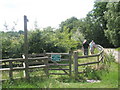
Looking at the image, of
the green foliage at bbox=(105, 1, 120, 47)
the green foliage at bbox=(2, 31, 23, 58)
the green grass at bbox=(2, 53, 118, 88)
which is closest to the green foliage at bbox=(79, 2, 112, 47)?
the green foliage at bbox=(105, 1, 120, 47)

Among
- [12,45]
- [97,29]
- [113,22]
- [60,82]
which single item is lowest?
[60,82]

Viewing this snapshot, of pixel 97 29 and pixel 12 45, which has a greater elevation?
pixel 97 29

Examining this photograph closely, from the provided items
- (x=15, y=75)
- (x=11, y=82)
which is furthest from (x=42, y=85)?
(x=15, y=75)

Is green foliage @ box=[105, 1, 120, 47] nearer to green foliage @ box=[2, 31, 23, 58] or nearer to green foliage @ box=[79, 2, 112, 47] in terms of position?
green foliage @ box=[79, 2, 112, 47]

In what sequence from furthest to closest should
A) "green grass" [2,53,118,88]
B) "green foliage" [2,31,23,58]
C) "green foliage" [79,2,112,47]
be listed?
"green foliage" [79,2,112,47], "green foliage" [2,31,23,58], "green grass" [2,53,118,88]

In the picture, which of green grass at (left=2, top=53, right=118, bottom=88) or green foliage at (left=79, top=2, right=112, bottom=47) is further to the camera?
green foliage at (left=79, top=2, right=112, bottom=47)

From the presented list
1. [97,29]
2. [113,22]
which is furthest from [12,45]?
[97,29]

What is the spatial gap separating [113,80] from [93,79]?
37.3 inches

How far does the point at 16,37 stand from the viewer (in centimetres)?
1027

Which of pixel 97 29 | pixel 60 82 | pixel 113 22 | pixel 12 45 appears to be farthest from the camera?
pixel 97 29

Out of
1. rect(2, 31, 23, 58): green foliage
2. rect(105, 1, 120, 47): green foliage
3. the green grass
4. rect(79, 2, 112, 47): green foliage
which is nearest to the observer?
the green grass

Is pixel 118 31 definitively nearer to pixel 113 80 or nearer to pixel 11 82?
pixel 113 80

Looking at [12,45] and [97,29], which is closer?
[12,45]

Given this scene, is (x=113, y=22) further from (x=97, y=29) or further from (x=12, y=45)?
(x=12, y=45)
